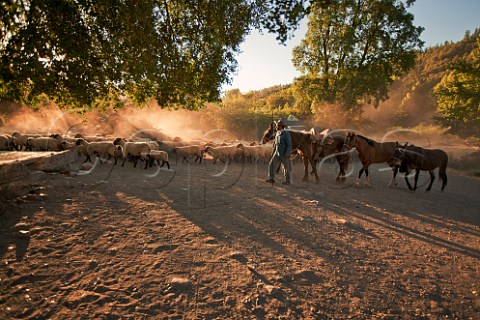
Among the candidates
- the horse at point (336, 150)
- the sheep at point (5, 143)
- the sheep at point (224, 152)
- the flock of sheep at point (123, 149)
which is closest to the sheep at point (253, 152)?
the flock of sheep at point (123, 149)

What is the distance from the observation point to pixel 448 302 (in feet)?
8.82

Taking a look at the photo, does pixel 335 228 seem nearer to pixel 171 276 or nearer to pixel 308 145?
pixel 171 276

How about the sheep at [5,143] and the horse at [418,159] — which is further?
the sheep at [5,143]

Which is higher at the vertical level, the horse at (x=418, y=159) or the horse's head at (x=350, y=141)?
the horse's head at (x=350, y=141)

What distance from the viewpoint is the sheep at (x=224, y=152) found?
12688mm

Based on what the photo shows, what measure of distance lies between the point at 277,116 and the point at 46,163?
1344 inches

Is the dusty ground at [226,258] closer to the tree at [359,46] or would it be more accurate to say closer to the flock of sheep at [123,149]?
the flock of sheep at [123,149]

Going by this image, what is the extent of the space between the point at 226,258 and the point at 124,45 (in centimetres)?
530

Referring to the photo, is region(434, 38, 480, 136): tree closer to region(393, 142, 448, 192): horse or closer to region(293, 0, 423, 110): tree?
region(293, 0, 423, 110): tree

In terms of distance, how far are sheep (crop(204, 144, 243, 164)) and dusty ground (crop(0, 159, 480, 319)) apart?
6417 mm

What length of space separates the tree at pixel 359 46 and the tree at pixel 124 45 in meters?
17.7

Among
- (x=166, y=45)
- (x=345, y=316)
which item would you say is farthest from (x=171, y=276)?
(x=166, y=45)

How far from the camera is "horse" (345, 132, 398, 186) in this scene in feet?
29.5

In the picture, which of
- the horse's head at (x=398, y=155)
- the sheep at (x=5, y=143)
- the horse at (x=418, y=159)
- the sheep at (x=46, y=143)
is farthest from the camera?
the sheep at (x=5, y=143)
